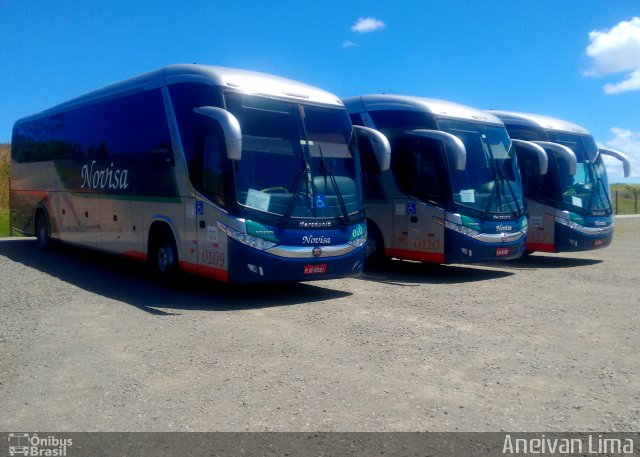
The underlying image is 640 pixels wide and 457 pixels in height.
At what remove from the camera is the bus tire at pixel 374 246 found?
1372cm

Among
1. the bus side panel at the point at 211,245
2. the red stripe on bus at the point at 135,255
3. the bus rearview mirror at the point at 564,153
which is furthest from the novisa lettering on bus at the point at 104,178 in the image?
the bus rearview mirror at the point at 564,153

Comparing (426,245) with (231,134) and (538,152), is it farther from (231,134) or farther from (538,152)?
(231,134)

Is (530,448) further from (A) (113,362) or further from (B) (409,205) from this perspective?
(B) (409,205)

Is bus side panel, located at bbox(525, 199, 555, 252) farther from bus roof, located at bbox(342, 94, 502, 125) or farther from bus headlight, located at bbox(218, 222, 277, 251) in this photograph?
bus headlight, located at bbox(218, 222, 277, 251)

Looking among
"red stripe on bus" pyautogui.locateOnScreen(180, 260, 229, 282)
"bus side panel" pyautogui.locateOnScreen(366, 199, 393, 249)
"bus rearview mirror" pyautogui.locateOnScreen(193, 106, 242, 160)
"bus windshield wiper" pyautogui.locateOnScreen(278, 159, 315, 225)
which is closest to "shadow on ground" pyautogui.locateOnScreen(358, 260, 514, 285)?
"bus side panel" pyautogui.locateOnScreen(366, 199, 393, 249)

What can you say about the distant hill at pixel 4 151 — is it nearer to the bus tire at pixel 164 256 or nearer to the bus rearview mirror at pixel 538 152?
the bus tire at pixel 164 256

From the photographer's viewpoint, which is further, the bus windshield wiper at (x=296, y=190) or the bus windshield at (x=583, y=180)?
the bus windshield at (x=583, y=180)

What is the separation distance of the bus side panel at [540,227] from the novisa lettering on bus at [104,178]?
9.18 meters

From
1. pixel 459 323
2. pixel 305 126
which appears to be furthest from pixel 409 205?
pixel 459 323

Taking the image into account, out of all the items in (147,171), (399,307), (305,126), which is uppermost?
(305,126)

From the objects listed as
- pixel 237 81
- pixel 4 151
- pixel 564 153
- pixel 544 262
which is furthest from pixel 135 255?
pixel 4 151

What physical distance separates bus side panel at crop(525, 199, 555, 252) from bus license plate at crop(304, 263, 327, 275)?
7085 mm

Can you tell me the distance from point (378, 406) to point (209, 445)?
1496 millimetres

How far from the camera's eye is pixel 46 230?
16609 mm
